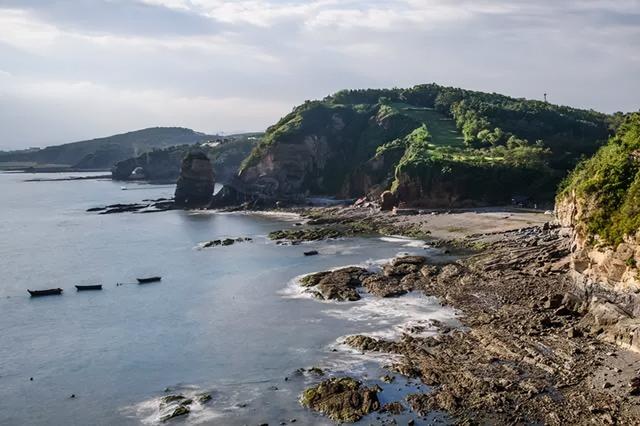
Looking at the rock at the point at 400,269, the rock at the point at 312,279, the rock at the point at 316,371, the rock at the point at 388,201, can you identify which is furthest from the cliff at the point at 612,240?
the rock at the point at 388,201

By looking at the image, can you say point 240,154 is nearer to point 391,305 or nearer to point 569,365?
point 391,305

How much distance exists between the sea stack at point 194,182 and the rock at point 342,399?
91.9 metres

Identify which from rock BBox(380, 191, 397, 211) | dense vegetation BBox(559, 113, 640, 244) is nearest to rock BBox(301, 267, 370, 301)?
dense vegetation BBox(559, 113, 640, 244)

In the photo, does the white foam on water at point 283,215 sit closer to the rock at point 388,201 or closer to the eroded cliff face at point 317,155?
the eroded cliff face at point 317,155

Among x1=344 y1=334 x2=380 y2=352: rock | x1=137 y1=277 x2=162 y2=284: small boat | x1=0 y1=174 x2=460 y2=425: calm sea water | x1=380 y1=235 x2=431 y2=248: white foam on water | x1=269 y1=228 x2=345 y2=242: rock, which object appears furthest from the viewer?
x1=269 y1=228 x2=345 y2=242: rock

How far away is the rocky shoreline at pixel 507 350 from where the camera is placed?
91.0 feet

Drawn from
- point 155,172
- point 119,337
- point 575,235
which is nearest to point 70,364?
point 119,337

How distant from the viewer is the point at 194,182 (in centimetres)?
12150

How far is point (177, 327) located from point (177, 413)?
1533 centimetres

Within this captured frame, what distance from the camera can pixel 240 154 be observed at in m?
187

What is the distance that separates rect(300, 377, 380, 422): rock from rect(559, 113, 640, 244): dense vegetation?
19620mm

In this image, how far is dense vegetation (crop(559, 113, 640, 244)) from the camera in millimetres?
38156

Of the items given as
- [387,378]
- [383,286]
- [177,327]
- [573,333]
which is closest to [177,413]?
[387,378]

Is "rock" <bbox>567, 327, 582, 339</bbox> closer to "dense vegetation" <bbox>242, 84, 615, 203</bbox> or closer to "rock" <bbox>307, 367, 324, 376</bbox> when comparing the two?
"rock" <bbox>307, 367, 324, 376</bbox>
